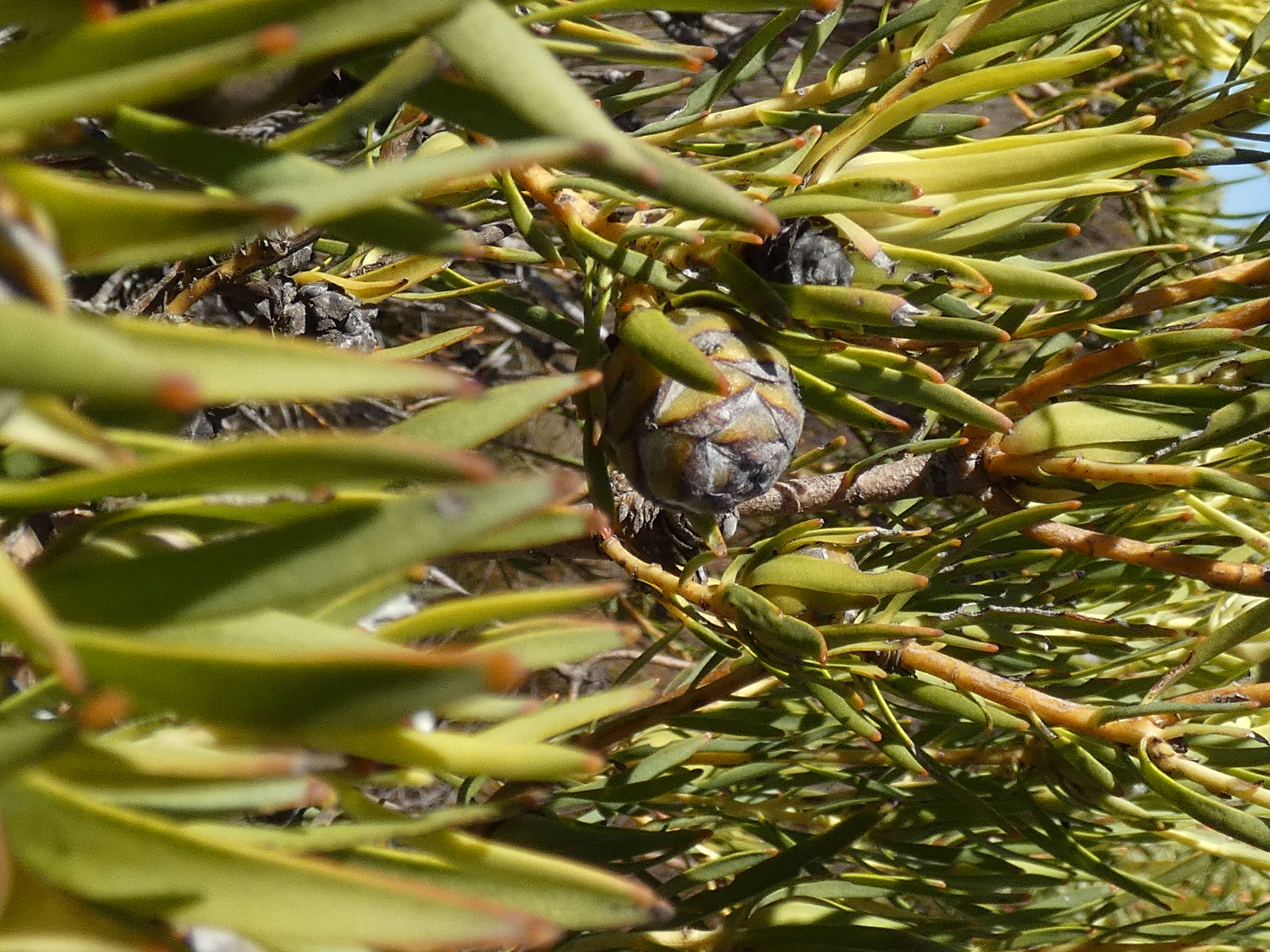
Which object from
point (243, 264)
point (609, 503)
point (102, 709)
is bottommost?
point (102, 709)

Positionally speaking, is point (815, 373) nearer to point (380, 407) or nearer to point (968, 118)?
point (968, 118)

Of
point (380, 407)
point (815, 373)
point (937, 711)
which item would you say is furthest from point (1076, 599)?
point (380, 407)

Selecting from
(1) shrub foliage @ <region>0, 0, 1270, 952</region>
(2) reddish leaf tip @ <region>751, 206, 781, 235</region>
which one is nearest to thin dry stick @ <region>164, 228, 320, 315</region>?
(1) shrub foliage @ <region>0, 0, 1270, 952</region>

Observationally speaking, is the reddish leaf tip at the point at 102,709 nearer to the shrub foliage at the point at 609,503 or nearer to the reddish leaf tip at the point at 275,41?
the shrub foliage at the point at 609,503

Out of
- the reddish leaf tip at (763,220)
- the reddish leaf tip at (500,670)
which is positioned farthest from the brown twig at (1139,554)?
the reddish leaf tip at (500,670)

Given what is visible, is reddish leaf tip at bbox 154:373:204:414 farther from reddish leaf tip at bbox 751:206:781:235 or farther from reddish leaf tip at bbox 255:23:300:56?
reddish leaf tip at bbox 751:206:781:235

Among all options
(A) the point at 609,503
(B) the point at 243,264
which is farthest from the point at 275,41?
(B) the point at 243,264

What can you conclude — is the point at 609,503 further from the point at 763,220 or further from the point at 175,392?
the point at 175,392
